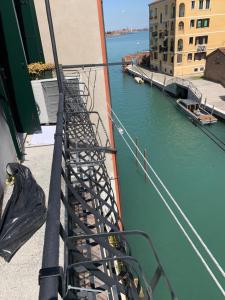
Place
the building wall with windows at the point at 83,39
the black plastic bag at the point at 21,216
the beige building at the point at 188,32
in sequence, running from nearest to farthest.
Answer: the black plastic bag at the point at 21,216
the building wall with windows at the point at 83,39
the beige building at the point at 188,32

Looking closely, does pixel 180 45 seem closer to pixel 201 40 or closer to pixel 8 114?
pixel 201 40

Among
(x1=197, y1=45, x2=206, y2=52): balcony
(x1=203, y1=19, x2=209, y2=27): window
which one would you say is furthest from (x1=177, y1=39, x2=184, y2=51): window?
(x1=203, y1=19, x2=209, y2=27): window

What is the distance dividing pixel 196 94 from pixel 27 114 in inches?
1000

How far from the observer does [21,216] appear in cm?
417

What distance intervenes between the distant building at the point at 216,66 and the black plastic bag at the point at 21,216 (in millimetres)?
32004

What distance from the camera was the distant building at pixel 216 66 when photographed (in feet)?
102

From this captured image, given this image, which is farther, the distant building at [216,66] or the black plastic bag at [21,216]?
the distant building at [216,66]

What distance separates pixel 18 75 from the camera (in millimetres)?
6684

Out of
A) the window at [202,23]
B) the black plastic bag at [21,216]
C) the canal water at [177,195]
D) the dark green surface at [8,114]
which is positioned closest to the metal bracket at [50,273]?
the black plastic bag at [21,216]

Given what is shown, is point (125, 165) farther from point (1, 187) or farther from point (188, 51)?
point (188, 51)

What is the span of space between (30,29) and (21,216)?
6382mm

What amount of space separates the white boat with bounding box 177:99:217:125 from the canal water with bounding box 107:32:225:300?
2.68 ft

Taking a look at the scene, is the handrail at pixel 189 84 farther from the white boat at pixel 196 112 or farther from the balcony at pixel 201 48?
the balcony at pixel 201 48

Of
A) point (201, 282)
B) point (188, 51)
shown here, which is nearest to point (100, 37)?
point (201, 282)
